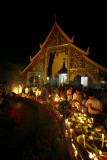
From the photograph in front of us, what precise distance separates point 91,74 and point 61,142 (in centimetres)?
769

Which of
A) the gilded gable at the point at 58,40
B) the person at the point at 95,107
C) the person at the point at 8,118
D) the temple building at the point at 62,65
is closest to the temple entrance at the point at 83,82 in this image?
the temple building at the point at 62,65

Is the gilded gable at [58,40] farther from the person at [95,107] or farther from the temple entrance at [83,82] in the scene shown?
the person at [95,107]

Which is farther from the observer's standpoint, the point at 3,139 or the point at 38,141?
the point at 3,139

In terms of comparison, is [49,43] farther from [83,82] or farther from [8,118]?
[8,118]

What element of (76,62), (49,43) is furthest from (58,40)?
(76,62)

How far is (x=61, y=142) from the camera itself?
2.87m

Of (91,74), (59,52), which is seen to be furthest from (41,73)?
(91,74)

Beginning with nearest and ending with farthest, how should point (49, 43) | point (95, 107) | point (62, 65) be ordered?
point (95, 107)
point (62, 65)
point (49, 43)

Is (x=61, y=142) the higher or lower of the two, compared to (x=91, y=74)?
lower

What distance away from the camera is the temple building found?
9656 mm

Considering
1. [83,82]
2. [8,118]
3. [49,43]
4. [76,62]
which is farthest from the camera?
[49,43]

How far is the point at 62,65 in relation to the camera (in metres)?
12.4

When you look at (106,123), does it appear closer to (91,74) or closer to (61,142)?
(61,142)

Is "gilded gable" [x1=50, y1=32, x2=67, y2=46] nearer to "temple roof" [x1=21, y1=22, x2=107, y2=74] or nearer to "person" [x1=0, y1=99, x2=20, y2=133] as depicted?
"temple roof" [x1=21, y1=22, x2=107, y2=74]
